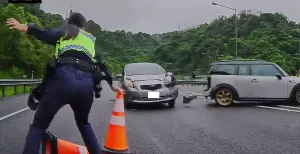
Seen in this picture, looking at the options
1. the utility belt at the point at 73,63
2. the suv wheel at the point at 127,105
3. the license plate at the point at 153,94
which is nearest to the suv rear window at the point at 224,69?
the license plate at the point at 153,94

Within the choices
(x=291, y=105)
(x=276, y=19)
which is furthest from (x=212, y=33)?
(x=291, y=105)

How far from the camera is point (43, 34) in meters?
4.14

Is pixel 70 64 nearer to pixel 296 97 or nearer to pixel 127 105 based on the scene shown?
pixel 127 105

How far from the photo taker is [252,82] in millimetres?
13594

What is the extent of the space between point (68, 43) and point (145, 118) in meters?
6.33

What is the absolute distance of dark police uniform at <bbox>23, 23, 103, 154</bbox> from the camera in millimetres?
4078

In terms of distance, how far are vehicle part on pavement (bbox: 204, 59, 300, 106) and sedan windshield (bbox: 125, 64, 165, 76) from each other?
1.81 metres

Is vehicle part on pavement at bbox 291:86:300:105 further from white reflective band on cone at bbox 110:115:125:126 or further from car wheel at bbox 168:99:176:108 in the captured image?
white reflective band on cone at bbox 110:115:125:126

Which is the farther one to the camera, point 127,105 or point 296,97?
point 127,105

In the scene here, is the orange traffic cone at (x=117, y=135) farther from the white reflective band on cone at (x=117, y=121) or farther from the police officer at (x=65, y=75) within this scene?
the police officer at (x=65, y=75)

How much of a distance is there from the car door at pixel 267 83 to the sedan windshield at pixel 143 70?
10.1 feet

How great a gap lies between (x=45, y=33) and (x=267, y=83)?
10480mm

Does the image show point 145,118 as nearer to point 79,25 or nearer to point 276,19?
point 79,25

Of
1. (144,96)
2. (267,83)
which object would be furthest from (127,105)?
(267,83)
